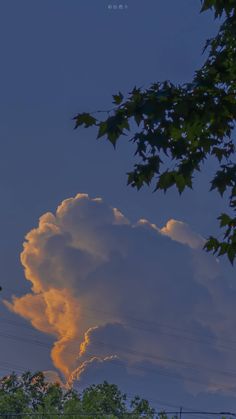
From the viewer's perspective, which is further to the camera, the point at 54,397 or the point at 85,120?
the point at 54,397

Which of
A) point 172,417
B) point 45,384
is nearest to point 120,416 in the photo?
point 172,417

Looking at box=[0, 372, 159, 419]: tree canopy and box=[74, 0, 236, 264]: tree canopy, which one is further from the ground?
box=[0, 372, 159, 419]: tree canopy

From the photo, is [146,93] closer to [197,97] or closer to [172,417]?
[197,97]

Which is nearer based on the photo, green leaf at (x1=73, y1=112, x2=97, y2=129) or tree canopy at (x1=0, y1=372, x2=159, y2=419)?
green leaf at (x1=73, y1=112, x2=97, y2=129)

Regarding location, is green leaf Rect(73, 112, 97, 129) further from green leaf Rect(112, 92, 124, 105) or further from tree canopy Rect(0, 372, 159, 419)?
tree canopy Rect(0, 372, 159, 419)

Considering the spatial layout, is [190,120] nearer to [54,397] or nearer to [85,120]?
[85,120]

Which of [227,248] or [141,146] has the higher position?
[141,146]

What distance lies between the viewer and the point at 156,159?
840 centimetres

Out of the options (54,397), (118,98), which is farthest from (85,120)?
(54,397)

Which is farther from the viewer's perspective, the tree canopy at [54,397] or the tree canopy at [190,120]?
the tree canopy at [54,397]

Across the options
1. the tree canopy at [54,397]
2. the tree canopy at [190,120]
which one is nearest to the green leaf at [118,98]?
the tree canopy at [190,120]

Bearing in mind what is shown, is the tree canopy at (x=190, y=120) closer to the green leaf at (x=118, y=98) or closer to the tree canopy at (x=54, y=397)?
the green leaf at (x=118, y=98)

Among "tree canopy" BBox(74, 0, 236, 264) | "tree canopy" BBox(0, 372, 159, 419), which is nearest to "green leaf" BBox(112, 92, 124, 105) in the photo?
"tree canopy" BBox(74, 0, 236, 264)

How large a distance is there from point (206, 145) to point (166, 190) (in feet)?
2.40
